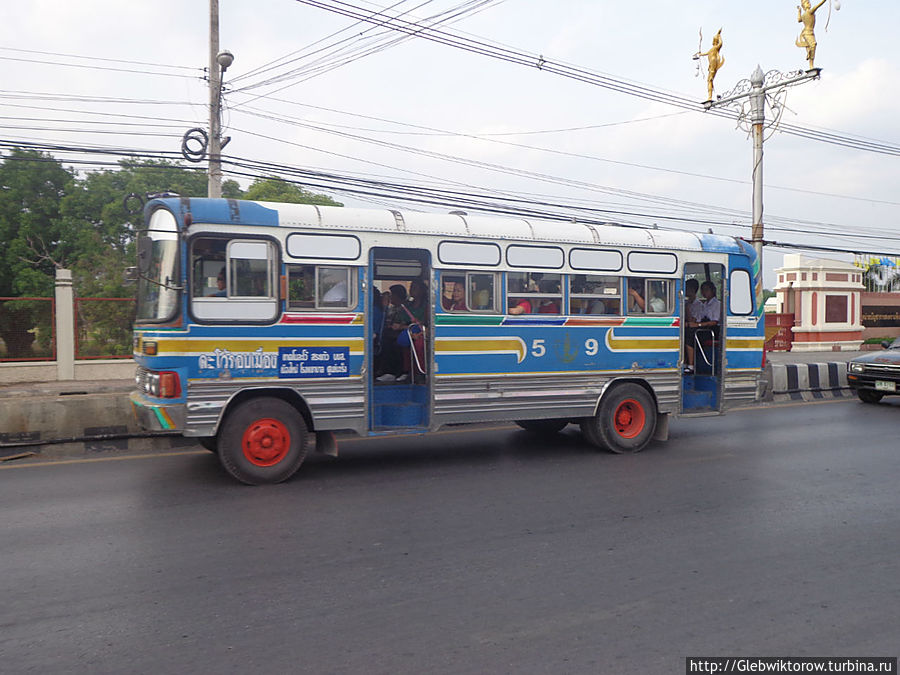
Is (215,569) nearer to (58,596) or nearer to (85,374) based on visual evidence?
(58,596)

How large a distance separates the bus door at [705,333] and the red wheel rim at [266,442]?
209 inches

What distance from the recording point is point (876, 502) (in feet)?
21.4

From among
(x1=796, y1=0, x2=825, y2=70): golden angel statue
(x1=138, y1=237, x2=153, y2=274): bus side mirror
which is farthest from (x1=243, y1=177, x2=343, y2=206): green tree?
(x1=138, y1=237, x2=153, y2=274): bus side mirror

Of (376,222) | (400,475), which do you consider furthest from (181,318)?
(400,475)

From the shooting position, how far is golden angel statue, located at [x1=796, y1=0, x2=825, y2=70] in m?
17.8

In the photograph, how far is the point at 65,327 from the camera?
51.4 ft

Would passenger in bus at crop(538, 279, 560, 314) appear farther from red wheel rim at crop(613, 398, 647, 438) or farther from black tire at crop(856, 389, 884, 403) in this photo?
black tire at crop(856, 389, 884, 403)

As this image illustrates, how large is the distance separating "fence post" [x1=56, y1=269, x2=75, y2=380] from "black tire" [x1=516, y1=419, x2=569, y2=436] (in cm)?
1090

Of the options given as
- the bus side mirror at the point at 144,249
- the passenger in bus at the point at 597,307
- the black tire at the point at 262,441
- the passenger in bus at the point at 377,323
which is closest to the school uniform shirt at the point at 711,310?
the passenger in bus at the point at 597,307

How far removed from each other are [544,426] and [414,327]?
2.88 meters

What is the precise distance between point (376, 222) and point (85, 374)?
1129cm

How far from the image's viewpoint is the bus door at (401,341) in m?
7.93

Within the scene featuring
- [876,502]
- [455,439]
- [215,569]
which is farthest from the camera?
[455,439]

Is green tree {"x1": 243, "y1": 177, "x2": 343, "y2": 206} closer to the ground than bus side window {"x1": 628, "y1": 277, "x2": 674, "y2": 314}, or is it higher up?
higher up
